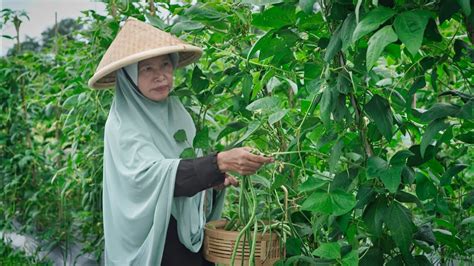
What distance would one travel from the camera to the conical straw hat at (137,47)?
203 cm

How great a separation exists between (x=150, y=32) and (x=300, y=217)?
0.67 m

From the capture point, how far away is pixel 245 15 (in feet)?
6.53

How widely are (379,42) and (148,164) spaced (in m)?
0.98

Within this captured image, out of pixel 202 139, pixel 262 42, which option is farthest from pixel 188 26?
pixel 262 42

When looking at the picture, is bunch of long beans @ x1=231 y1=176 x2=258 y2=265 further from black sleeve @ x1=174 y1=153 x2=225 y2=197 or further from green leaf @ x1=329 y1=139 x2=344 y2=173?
green leaf @ x1=329 y1=139 x2=344 y2=173

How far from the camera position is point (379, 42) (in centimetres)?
117

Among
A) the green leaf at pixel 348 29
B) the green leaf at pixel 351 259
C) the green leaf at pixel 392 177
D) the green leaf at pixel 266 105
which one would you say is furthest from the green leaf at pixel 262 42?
the green leaf at pixel 351 259

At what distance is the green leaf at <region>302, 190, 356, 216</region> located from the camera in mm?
1516

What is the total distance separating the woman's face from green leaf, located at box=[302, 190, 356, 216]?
72 cm

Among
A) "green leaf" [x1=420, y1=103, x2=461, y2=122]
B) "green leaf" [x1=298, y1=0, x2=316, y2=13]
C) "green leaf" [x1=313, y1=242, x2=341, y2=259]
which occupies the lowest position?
"green leaf" [x1=313, y1=242, x2=341, y2=259]

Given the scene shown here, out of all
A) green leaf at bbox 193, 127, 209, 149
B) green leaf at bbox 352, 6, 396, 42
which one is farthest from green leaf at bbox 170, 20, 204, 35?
green leaf at bbox 352, 6, 396, 42

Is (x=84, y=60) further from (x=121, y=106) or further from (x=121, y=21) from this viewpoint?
(x=121, y=106)

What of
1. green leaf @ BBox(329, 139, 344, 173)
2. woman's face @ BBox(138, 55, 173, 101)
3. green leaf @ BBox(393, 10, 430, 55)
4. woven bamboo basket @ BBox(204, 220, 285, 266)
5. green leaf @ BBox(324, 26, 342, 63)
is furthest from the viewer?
woman's face @ BBox(138, 55, 173, 101)

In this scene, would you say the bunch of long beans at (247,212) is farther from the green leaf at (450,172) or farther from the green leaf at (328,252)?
the green leaf at (450,172)
